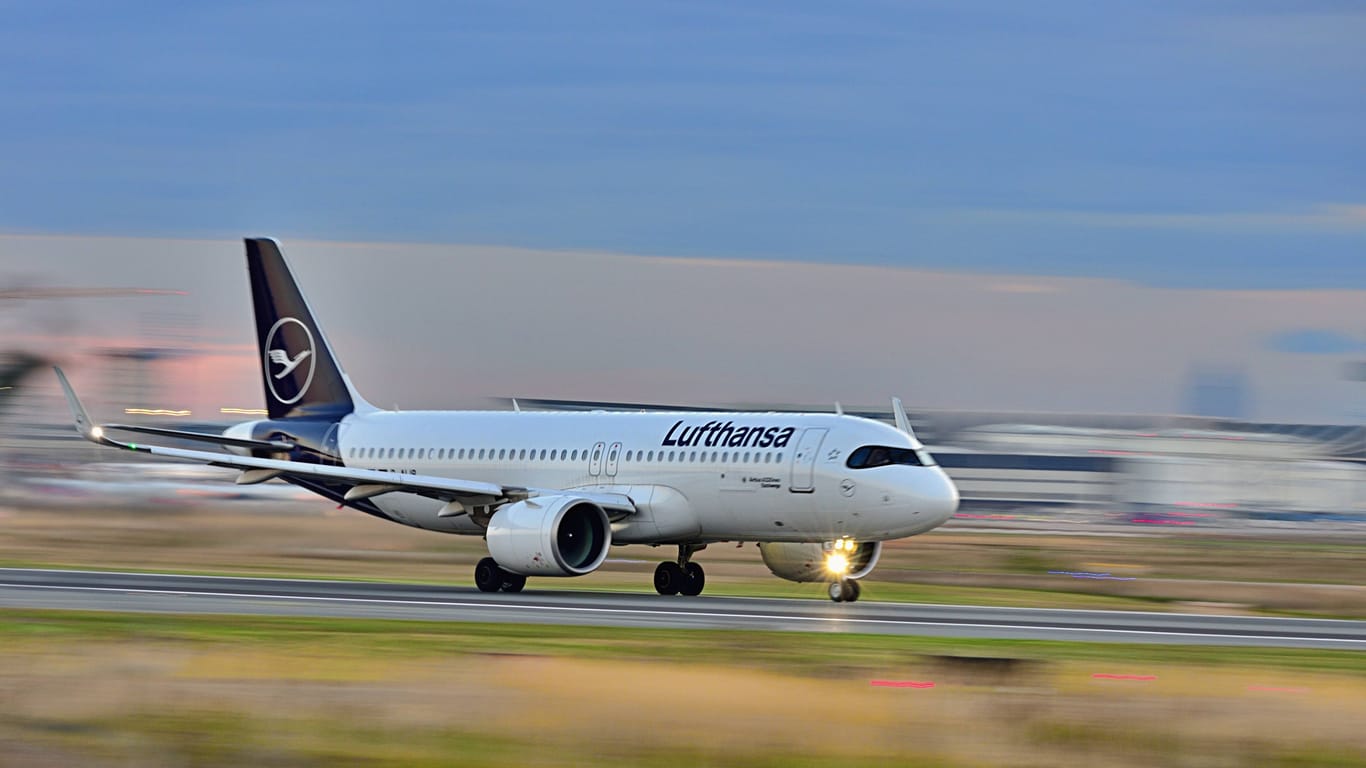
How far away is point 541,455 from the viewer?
3706cm

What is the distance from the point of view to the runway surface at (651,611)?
2650 cm

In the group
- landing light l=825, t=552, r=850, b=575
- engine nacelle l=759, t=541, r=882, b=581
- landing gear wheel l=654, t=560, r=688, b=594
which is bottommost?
landing gear wheel l=654, t=560, r=688, b=594

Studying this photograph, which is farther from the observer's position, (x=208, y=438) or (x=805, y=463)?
(x=208, y=438)

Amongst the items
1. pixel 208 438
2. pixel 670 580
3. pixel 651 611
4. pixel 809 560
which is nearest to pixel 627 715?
pixel 651 611

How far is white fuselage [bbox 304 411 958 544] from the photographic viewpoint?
32.1 metres

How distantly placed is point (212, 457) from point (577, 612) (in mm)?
10736

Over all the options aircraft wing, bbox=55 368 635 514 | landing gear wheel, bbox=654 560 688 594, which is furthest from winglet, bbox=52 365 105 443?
landing gear wheel, bbox=654 560 688 594

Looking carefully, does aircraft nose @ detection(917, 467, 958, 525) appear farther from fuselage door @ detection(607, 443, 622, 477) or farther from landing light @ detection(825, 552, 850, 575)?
fuselage door @ detection(607, 443, 622, 477)

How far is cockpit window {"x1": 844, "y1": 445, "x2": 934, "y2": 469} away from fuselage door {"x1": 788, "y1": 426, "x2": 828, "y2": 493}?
0.69 metres

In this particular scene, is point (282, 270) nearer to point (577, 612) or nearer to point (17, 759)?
point (577, 612)

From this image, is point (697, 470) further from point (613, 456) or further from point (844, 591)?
point (844, 591)

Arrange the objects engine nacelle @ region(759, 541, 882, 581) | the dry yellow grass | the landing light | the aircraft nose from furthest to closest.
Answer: engine nacelle @ region(759, 541, 882, 581), the landing light, the aircraft nose, the dry yellow grass

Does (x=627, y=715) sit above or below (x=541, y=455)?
below

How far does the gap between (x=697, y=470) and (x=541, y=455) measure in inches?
176
